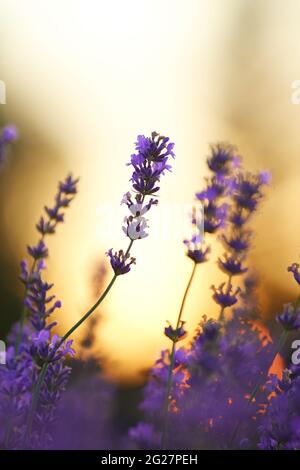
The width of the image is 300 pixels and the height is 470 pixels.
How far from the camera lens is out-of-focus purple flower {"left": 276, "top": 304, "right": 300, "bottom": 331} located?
1.99 metres

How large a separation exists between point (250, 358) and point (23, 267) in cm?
69

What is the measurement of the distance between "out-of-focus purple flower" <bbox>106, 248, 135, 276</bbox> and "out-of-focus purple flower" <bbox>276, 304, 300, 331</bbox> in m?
0.45

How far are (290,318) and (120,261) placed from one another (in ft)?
1.63

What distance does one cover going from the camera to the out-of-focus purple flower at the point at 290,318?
78.2 inches

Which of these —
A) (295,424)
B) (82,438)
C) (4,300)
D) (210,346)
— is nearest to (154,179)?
(210,346)

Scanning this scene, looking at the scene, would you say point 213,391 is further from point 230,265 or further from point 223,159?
→ point 223,159

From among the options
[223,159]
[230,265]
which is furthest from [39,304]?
[223,159]

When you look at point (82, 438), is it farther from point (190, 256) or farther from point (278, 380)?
point (278, 380)

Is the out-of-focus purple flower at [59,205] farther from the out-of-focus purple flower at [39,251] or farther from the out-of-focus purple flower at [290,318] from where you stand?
the out-of-focus purple flower at [290,318]

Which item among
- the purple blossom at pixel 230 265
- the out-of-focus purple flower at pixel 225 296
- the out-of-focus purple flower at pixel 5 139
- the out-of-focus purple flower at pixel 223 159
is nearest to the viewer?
the out-of-focus purple flower at pixel 225 296

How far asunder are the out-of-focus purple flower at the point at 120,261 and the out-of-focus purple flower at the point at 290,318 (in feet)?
1.48

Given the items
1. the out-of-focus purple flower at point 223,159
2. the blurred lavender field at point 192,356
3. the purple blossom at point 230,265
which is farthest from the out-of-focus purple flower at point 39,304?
the out-of-focus purple flower at point 223,159

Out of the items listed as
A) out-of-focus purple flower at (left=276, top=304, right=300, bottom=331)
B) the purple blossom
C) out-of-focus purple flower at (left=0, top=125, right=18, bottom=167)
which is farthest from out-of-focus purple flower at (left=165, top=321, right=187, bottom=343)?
out-of-focus purple flower at (left=0, top=125, right=18, bottom=167)

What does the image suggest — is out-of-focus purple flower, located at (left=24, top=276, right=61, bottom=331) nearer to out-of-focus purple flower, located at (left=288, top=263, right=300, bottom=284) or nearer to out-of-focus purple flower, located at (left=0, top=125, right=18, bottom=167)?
out-of-focus purple flower, located at (left=288, top=263, right=300, bottom=284)
